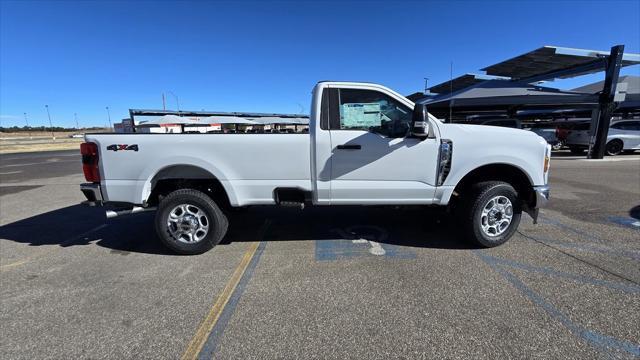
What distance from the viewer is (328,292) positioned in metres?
3.21

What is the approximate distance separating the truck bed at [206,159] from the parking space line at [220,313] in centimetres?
85

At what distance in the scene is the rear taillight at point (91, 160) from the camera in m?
3.91

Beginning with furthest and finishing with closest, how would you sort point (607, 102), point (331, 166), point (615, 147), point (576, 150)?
point (576, 150) → point (615, 147) → point (607, 102) → point (331, 166)

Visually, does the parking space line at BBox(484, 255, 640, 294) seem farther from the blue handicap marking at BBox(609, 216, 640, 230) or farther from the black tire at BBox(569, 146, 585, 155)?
the black tire at BBox(569, 146, 585, 155)

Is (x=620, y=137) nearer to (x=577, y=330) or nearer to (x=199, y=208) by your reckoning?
(x=577, y=330)

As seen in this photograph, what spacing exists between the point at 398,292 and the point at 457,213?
1704 mm

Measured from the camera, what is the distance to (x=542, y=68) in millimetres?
23844

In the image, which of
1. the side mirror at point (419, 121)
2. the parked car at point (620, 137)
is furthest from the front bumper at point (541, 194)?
the parked car at point (620, 137)

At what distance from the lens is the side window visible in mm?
4062

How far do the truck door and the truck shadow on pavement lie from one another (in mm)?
711

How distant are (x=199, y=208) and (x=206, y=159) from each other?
2.11 feet

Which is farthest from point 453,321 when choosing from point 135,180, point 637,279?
point 135,180

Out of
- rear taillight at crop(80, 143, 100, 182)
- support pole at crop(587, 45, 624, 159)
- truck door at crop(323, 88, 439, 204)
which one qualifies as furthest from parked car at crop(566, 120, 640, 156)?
rear taillight at crop(80, 143, 100, 182)

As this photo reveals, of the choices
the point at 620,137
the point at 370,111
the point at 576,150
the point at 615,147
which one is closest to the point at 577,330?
the point at 370,111
